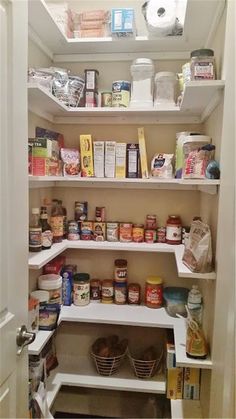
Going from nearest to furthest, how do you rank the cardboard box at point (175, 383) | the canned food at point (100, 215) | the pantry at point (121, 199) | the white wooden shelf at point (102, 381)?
the pantry at point (121, 199) < the cardboard box at point (175, 383) < the white wooden shelf at point (102, 381) < the canned food at point (100, 215)

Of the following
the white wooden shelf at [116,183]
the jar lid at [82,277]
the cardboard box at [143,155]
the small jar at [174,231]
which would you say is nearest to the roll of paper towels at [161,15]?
the cardboard box at [143,155]

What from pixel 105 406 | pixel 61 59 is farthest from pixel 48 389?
pixel 61 59

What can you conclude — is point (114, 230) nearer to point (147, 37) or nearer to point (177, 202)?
point (177, 202)

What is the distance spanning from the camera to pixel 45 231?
5.50 feet

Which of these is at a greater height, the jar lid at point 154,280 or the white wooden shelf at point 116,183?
the white wooden shelf at point 116,183

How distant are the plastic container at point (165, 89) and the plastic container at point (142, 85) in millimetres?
35

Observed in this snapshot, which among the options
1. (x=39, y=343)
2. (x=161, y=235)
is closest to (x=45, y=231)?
(x=39, y=343)

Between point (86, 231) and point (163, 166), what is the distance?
59 cm

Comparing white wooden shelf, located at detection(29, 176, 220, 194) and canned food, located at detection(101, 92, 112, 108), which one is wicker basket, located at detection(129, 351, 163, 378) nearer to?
white wooden shelf, located at detection(29, 176, 220, 194)

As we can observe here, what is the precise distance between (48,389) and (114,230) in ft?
3.03

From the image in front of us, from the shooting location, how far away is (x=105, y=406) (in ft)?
6.63

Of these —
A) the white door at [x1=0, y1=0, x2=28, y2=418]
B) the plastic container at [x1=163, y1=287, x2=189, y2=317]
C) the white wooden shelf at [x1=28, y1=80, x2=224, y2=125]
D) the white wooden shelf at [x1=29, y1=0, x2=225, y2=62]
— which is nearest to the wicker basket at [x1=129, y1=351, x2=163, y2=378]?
the plastic container at [x1=163, y1=287, x2=189, y2=317]

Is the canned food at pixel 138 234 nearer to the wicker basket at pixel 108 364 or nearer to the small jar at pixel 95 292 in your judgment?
the small jar at pixel 95 292

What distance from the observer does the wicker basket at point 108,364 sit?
186 cm
